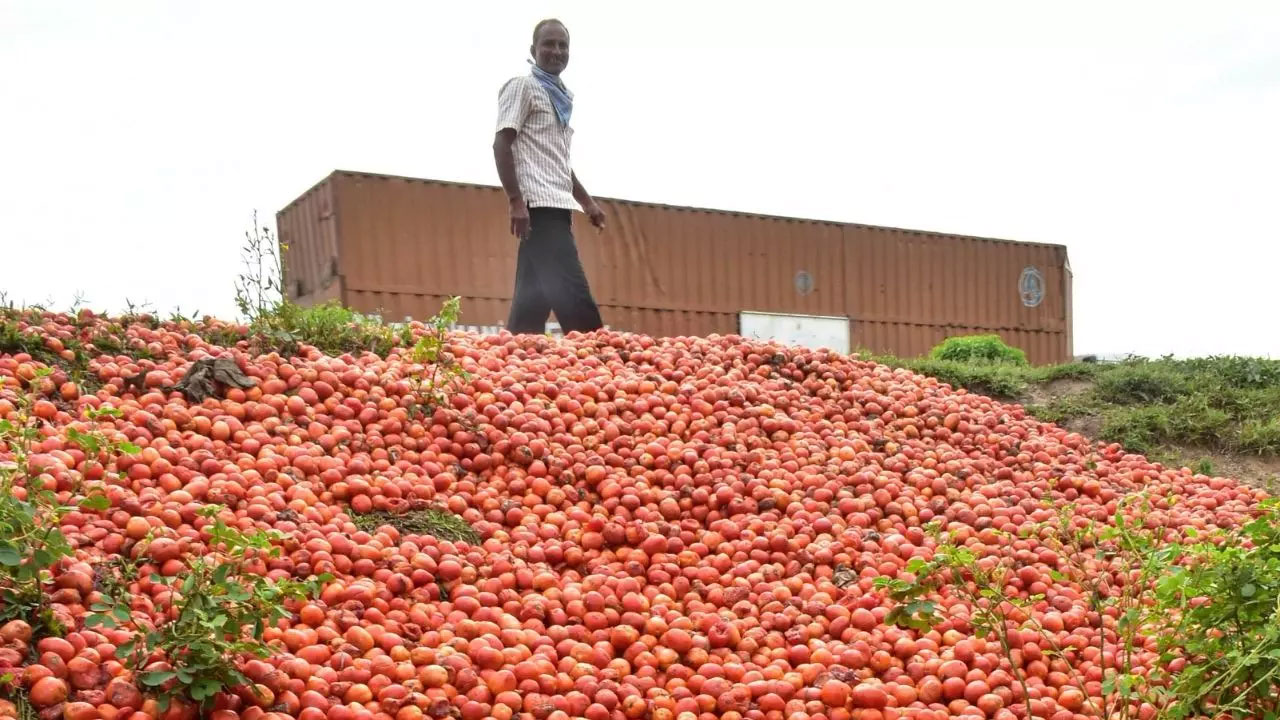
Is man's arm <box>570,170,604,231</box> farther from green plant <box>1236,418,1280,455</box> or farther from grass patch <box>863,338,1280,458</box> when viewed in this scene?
green plant <box>1236,418,1280,455</box>

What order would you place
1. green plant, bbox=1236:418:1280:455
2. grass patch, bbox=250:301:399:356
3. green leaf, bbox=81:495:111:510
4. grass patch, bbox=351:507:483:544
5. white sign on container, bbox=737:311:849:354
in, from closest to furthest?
green leaf, bbox=81:495:111:510, grass patch, bbox=351:507:483:544, grass patch, bbox=250:301:399:356, green plant, bbox=1236:418:1280:455, white sign on container, bbox=737:311:849:354

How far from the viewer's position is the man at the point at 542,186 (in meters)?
7.64

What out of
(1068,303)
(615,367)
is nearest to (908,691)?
(615,367)

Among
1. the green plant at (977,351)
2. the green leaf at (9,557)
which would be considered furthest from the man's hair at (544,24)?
the green plant at (977,351)

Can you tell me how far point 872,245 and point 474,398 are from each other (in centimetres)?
1466

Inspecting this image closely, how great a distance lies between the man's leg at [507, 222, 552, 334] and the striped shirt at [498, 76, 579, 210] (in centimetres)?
39

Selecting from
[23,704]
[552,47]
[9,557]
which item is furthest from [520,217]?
[23,704]

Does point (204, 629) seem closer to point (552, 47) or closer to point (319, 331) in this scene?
point (319, 331)

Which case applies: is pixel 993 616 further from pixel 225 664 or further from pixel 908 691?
pixel 225 664

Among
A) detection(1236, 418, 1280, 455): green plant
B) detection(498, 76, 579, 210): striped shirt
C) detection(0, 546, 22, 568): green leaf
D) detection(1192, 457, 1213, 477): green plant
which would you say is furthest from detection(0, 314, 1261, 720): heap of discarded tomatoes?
detection(1236, 418, 1280, 455): green plant

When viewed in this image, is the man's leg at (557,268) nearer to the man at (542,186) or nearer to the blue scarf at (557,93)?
the man at (542,186)

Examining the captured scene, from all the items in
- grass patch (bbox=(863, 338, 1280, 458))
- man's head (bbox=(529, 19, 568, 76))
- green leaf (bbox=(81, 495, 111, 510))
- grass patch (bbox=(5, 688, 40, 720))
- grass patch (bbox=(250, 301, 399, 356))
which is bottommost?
grass patch (bbox=(5, 688, 40, 720))

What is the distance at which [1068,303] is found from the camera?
22094 mm

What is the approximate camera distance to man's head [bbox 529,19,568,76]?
7.89 m
